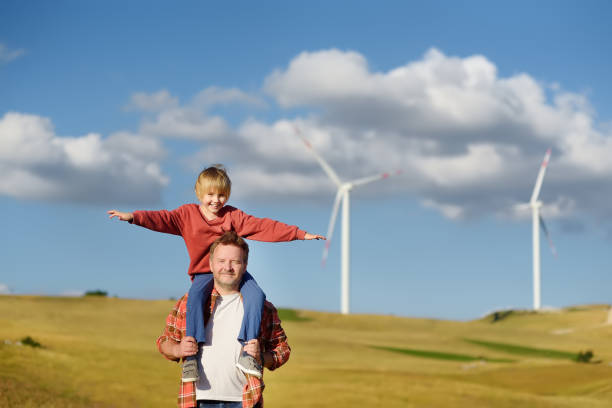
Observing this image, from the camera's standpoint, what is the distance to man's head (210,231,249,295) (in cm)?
738

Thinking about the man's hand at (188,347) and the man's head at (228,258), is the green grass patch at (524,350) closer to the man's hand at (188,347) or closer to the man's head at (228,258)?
the man's head at (228,258)

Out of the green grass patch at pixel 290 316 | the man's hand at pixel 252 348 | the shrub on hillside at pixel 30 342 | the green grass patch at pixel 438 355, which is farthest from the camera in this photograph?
the green grass patch at pixel 290 316

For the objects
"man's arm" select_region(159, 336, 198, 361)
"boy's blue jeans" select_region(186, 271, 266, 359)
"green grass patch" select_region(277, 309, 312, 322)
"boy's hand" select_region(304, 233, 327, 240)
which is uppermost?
"green grass patch" select_region(277, 309, 312, 322)

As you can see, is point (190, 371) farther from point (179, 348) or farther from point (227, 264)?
point (227, 264)

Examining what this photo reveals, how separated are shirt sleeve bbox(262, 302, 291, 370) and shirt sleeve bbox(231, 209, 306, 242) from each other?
73 centimetres

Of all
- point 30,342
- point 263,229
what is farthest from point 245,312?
point 30,342

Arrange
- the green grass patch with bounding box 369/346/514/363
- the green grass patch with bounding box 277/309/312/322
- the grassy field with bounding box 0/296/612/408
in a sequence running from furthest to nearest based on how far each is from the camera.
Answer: the green grass patch with bounding box 277/309/312/322
the green grass patch with bounding box 369/346/514/363
the grassy field with bounding box 0/296/612/408

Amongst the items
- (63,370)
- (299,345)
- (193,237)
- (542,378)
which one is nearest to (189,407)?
(193,237)

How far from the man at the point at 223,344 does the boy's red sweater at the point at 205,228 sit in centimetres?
25

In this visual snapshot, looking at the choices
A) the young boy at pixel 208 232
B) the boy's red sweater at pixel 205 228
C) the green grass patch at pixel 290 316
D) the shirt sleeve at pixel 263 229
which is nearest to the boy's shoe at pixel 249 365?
the young boy at pixel 208 232

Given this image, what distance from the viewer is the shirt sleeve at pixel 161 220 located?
743 centimetres

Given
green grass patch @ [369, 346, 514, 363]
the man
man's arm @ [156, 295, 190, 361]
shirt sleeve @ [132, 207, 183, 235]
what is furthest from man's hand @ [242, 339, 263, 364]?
green grass patch @ [369, 346, 514, 363]

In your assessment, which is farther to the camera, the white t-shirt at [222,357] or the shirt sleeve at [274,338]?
the shirt sleeve at [274,338]

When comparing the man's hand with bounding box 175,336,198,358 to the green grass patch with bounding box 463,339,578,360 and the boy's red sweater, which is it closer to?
the boy's red sweater
